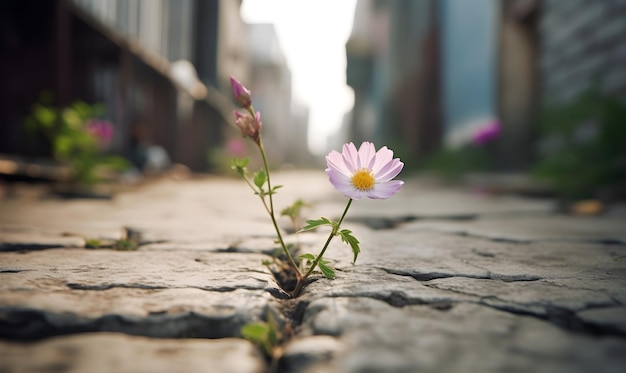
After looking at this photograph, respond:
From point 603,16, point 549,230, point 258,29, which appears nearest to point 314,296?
point 549,230

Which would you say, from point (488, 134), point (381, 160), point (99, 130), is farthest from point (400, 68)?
point (381, 160)

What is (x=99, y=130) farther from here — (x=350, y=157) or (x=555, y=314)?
(x=555, y=314)

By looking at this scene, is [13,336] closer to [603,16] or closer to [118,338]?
[118,338]

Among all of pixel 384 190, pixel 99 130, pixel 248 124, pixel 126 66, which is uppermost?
pixel 126 66

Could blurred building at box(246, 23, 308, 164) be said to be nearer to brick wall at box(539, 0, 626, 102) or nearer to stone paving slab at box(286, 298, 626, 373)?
brick wall at box(539, 0, 626, 102)

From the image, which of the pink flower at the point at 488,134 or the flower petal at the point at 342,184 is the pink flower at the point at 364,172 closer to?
the flower petal at the point at 342,184

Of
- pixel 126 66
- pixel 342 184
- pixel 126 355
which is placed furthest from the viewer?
pixel 126 66
